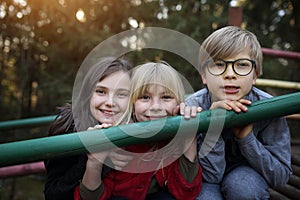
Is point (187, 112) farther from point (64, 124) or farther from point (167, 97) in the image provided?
point (64, 124)

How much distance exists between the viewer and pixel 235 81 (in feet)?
4.28

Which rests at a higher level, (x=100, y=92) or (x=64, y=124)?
(x=100, y=92)

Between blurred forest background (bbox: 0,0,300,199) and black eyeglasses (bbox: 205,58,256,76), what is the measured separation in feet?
9.94

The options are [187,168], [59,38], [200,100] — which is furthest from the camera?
[59,38]

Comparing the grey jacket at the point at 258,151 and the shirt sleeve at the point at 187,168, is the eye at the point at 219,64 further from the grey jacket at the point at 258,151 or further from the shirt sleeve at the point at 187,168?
the shirt sleeve at the point at 187,168

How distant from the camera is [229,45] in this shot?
1.36 metres

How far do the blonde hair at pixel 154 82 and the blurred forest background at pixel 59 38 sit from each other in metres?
2.96

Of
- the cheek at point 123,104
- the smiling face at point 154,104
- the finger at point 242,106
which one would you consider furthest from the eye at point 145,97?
the finger at point 242,106

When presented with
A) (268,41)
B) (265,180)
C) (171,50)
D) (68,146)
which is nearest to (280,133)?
(265,180)

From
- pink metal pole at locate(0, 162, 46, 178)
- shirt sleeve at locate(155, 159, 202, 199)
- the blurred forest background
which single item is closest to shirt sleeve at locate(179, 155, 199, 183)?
shirt sleeve at locate(155, 159, 202, 199)

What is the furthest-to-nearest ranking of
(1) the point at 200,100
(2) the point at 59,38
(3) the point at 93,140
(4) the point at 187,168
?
(2) the point at 59,38 → (1) the point at 200,100 → (4) the point at 187,168 → (3) the point at 93,140

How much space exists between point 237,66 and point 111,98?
487 mm

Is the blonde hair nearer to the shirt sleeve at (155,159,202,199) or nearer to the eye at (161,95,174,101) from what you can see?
the eye at (161,95,174,101)

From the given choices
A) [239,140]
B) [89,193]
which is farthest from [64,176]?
[239,140]
